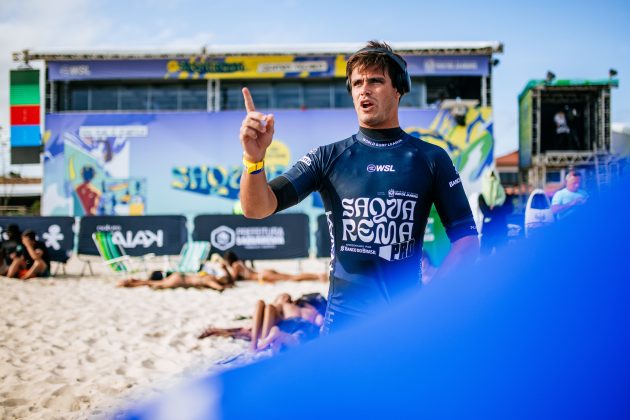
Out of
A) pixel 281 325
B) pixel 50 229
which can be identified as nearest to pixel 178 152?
pixel 50 229

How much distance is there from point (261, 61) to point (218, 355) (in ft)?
61.8

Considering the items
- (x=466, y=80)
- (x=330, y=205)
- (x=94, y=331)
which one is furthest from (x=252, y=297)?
(x=466, y=80)

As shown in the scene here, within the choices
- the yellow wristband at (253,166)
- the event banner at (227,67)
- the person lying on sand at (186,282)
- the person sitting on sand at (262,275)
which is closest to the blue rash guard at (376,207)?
the yellow wristband at (253,166)

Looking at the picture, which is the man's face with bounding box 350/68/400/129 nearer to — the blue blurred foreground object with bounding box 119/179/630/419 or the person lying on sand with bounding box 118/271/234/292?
the blue blurred foreground object with bounding box 119/179/630/419

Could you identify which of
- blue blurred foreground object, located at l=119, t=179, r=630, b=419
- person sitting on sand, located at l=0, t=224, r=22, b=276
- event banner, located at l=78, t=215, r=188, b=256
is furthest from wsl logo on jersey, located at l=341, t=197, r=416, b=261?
event banner, located at l=78, t=215, r=188, b=256

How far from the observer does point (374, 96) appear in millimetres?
2000

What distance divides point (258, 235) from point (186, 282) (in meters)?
3.21

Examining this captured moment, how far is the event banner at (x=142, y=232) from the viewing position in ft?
41.6

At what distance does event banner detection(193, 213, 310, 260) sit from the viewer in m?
12.6

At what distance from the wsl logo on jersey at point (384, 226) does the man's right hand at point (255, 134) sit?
0.46m

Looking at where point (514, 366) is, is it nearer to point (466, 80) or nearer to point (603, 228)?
point (603, 228)

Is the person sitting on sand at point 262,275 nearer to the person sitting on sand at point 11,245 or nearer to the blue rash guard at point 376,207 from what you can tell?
the person sitting on sand at point 11,245

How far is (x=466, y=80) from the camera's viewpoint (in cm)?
2289

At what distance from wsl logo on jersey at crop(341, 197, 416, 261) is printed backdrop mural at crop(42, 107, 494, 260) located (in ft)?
62.7
